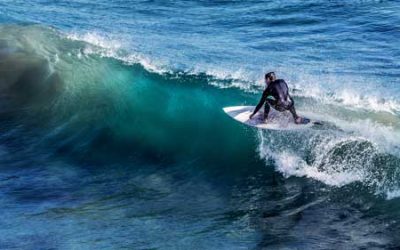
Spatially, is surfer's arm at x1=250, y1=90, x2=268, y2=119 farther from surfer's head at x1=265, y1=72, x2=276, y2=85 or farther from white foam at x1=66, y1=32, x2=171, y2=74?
white foam at x1=66, y1=32, x2=171, y2=74

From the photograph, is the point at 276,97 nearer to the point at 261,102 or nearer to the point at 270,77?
the point at 261,102

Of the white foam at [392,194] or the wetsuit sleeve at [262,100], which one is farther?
the wetsuit sleeve at [262,100]

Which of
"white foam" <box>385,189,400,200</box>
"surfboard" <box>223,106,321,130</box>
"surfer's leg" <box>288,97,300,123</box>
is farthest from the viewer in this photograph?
"surfboard" <box>223,106,321,130</box>

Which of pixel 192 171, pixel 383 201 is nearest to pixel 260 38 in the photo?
pixel 192 171

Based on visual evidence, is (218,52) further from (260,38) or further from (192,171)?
(192,171)

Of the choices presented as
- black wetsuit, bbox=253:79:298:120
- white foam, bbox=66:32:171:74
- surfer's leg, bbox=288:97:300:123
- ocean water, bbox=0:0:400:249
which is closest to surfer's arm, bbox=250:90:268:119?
black wetsuit, bbox=253:79:298:120

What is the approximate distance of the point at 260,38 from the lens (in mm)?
30844

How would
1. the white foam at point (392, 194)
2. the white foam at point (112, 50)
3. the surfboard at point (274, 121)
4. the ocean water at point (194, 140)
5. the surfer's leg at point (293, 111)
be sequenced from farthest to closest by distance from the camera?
the white foam at point (112, 50), the surfboard at point (274, 121), the surfer's leg at point (293, 111), the white foam at point (392, 194), the ocean water at point (194, 140)

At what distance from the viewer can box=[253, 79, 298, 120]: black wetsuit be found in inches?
698

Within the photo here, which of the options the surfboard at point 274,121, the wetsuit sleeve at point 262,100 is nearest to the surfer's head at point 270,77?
the wetsuit sleeve at point 262,100

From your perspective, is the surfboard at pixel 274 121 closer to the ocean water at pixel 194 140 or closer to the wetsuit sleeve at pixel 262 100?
the ocean water at pixel 194 140

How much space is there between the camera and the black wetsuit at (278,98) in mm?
17734

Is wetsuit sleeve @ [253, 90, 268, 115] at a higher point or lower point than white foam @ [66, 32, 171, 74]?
lower

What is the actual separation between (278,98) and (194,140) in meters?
3.40
